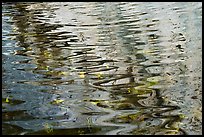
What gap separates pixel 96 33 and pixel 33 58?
15.3 ft

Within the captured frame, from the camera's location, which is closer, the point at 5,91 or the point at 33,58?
the point at 5,91

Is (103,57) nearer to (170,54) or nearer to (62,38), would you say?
(170,54)

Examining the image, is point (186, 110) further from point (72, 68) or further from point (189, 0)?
point (189, 0)

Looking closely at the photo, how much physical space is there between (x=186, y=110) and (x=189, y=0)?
19423mm

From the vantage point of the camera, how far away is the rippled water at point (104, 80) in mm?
6652

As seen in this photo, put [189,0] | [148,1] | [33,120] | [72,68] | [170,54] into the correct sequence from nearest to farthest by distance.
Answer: [33,120] < [72,68] < [170,54] < [189,0] < [148,1]

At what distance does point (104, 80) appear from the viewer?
9.05 meters

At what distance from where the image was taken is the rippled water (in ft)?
21.8

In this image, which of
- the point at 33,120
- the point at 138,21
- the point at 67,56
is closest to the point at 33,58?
the point at 67,56

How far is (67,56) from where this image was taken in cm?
1177

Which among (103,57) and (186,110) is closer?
(186,110)

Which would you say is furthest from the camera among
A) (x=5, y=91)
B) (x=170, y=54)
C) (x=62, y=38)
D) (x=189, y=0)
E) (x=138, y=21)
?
(x=189, y=0)

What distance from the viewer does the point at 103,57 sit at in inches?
448

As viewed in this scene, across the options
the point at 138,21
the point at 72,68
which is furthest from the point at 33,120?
the point at 138,21
